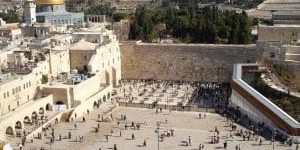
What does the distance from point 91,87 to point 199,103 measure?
26.7 feet

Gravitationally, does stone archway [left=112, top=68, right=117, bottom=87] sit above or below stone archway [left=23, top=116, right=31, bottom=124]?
above

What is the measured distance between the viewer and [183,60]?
45.5m

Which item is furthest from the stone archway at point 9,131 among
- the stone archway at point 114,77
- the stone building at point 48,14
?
the stone building at point 48,14

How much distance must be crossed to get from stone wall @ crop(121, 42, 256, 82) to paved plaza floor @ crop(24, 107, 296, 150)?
9.64m

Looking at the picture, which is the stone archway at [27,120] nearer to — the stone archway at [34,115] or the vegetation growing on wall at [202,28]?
the stone archway at [34,115]

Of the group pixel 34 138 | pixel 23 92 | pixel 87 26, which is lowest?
pixel 34 138

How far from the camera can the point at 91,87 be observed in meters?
38.2

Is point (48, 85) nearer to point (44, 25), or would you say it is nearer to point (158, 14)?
point (44, 25)

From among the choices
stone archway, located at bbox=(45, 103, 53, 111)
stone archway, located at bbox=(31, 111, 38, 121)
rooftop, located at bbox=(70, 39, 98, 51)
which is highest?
rooftop, located at bbox=(70, 39, 98, 51)

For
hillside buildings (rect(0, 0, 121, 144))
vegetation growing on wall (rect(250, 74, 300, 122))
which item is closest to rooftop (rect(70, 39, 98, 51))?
hillside buildings (rect(0, 0, 121, 144))

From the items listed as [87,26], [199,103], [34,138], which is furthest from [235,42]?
[34,138]

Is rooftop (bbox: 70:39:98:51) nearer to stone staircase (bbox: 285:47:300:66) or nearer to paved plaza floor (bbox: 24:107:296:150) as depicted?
paved plaza floor (bbox: 24:107:296:150)

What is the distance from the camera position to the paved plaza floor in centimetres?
2911

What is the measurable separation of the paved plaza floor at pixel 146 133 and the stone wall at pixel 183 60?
9645mm
